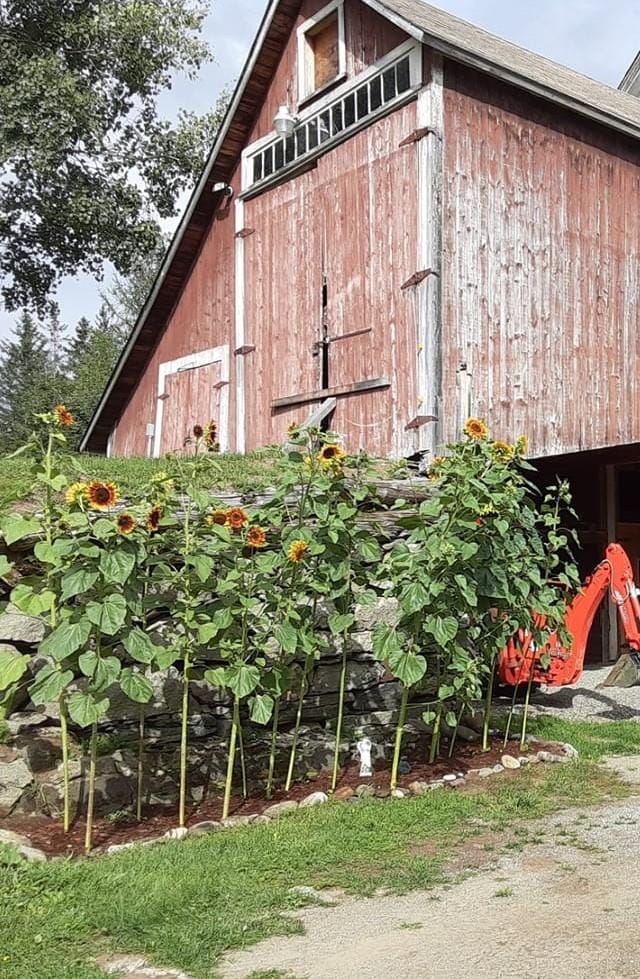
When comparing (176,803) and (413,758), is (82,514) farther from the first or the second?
(413,758)

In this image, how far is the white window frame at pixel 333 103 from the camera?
32.1ft

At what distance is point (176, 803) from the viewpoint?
5590 mm

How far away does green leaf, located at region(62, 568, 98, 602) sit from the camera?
451 centimetres

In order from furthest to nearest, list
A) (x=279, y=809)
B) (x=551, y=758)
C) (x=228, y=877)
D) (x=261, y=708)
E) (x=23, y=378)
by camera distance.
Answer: (x=23, y=378) < (x=551, y=758) < (x=279, y=809) < (x=261, y=708) < (x=228, y=877)

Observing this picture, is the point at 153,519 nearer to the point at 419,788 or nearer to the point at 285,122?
the point at 419,788

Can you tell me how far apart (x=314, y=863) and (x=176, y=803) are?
1.50 m

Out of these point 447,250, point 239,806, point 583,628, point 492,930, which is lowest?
point 239,806

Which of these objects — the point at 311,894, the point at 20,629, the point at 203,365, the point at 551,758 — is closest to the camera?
the point at 311,894

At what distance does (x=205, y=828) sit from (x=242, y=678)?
0.77 metres

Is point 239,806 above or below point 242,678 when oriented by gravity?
below

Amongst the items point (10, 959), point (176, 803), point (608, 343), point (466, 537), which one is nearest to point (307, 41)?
point (608, 343)

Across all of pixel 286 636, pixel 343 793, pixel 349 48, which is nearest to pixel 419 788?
pixel 343 793

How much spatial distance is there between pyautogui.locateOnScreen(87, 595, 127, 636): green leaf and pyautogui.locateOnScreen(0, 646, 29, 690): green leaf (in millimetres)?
543

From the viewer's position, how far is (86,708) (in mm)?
4555
